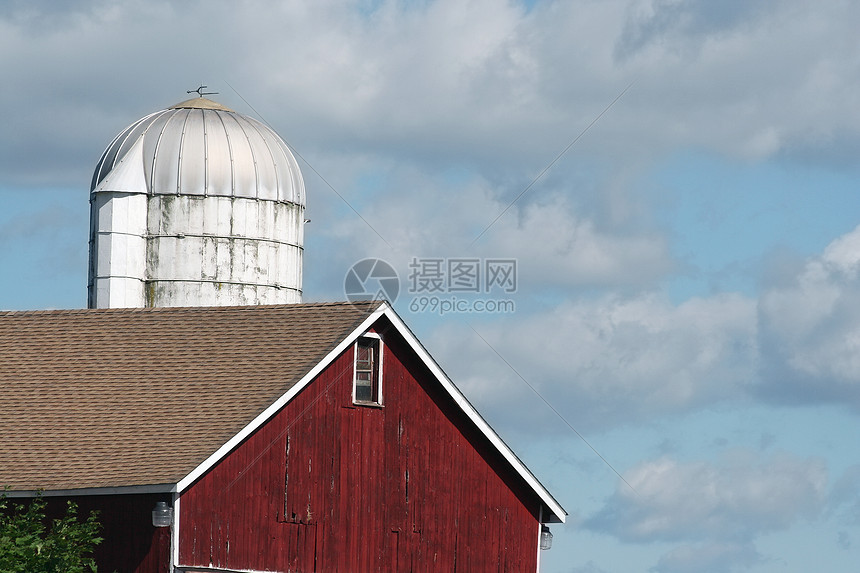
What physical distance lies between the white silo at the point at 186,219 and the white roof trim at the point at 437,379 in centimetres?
798

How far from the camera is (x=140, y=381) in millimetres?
29781

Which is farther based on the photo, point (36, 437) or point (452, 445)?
point (452, 445)

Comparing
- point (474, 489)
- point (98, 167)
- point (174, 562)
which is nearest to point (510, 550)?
point (474, 489)

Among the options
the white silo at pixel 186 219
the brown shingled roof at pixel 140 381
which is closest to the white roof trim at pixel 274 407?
the brown shingled roof at pixel 140 381

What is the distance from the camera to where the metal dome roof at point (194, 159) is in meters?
37.6

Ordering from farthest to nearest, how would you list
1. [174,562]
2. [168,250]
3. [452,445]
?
[168,250]
[452,445]
[174,562]

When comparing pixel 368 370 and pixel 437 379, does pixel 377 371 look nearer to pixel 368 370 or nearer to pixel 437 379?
pixel 368 370

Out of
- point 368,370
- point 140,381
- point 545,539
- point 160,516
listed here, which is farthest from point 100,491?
point 545,539

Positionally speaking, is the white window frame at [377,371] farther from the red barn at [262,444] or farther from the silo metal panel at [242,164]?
the silo metal panel at [242,164]

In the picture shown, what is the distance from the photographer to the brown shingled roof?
27266mm

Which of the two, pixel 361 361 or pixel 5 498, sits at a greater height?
pixel 361 361

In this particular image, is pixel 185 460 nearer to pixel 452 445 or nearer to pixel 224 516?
pixel 224 516

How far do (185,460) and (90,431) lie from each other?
96.1 inches

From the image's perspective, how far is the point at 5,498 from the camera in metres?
25.0
